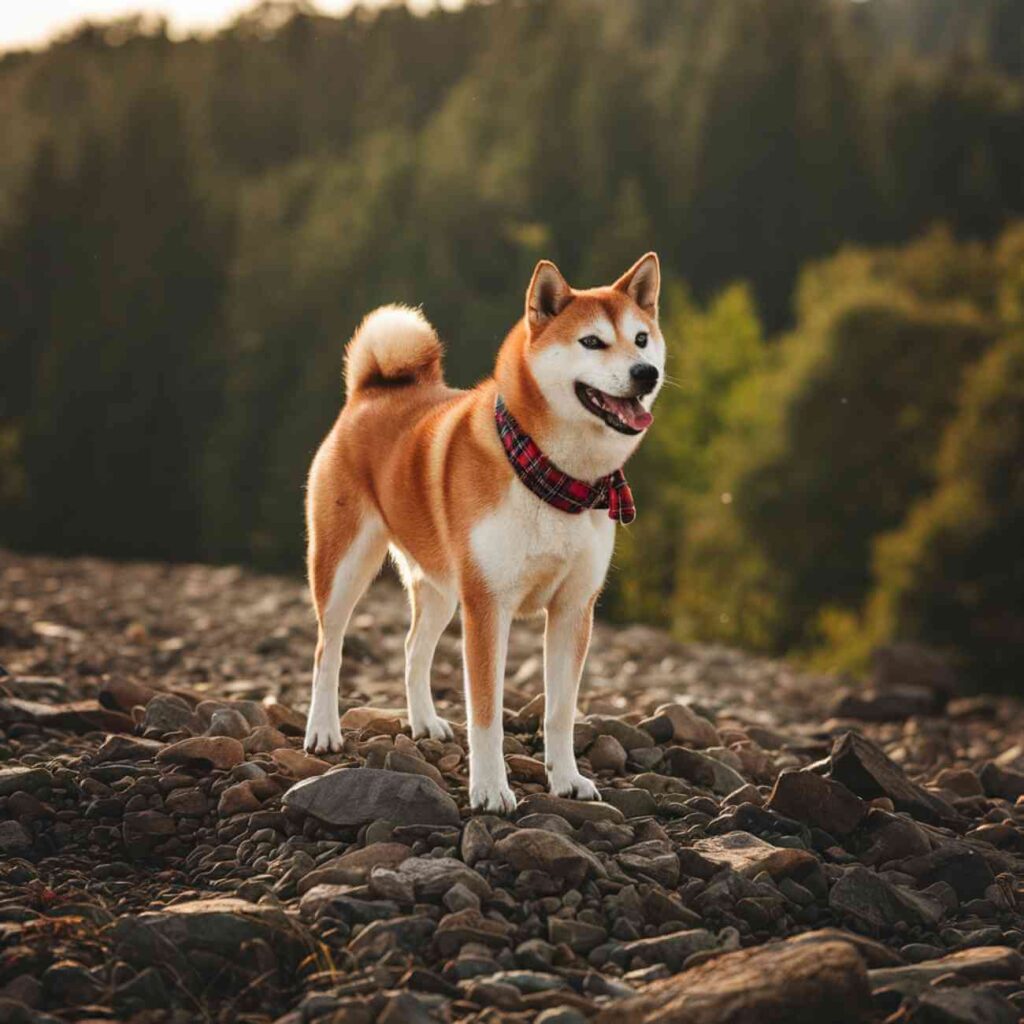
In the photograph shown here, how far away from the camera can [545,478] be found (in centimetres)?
616

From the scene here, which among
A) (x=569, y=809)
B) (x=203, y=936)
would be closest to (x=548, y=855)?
(x=569, y=809)

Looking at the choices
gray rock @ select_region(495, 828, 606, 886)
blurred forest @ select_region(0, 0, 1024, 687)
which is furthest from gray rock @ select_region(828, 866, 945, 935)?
blurred forest @ select_region(0, 0, 1024, 687)

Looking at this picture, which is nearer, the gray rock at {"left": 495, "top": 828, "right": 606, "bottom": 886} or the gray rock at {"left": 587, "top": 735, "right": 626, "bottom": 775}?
→ the gray rock at {"left": 495, "top": 828, "right": 606, "bottom": 886}

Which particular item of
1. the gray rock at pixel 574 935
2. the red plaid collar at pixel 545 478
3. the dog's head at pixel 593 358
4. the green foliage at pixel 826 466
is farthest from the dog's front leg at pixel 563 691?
the green foliage at pixel 826 466

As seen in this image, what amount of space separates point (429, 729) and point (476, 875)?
2.09 metres

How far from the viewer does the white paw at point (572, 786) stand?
6.57 meters

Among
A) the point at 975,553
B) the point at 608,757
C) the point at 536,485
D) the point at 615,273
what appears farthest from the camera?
the point at 615,273

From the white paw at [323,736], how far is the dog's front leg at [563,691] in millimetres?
1277

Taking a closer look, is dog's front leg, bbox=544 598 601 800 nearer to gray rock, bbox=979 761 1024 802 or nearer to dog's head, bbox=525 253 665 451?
dog's head, bbox=525 253 665 451

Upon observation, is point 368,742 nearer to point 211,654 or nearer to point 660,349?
point 660,349

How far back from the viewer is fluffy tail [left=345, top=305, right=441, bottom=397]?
7965mm

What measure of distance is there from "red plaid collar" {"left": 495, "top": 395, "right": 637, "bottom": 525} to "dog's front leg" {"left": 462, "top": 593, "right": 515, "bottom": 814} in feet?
1.78

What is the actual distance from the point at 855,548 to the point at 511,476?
92.6 ft

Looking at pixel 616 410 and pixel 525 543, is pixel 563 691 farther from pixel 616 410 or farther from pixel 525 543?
pixel 616 410
